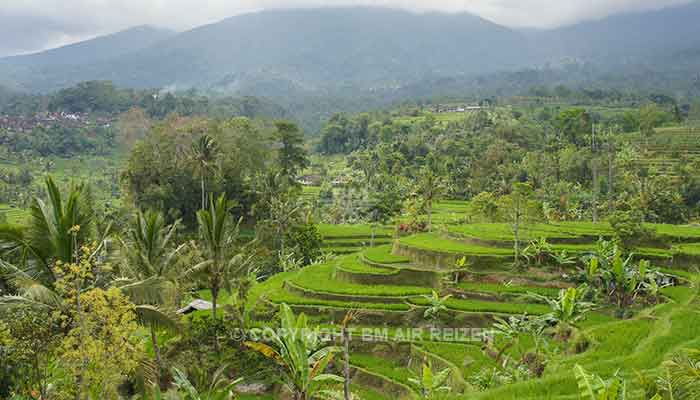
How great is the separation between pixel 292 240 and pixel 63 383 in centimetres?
2209

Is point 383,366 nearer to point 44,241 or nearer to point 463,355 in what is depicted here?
point 463,355

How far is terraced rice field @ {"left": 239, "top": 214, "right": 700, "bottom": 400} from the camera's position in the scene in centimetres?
1273

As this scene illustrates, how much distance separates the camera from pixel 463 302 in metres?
19.4

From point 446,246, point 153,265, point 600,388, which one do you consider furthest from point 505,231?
point 600,388

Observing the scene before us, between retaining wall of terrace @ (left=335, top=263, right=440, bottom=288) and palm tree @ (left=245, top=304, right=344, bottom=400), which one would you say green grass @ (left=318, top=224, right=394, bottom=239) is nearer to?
retaining wall of terrace @ (left=335, top=263, right=440, bottom=288)

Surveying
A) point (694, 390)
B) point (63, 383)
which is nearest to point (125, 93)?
point (63, 383)

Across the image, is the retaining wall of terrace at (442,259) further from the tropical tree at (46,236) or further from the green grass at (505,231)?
the tropical tree at (46,236)

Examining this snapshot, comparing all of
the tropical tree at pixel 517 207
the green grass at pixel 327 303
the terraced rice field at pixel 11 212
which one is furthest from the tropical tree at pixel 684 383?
the terraced rice field at pixel 11 212

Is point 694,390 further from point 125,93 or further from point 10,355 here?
point 125,93

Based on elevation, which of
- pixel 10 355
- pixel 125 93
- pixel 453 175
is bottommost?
pixel 453 175

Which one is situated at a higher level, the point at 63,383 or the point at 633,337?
the point at 63,383

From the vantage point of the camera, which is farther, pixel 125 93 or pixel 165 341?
Result: pixel 125 93

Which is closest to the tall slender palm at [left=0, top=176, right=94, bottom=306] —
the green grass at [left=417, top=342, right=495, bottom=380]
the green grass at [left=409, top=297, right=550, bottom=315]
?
the green grass at [left=417, top=342, right=495, bottom=380]

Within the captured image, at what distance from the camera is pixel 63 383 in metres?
11.2
